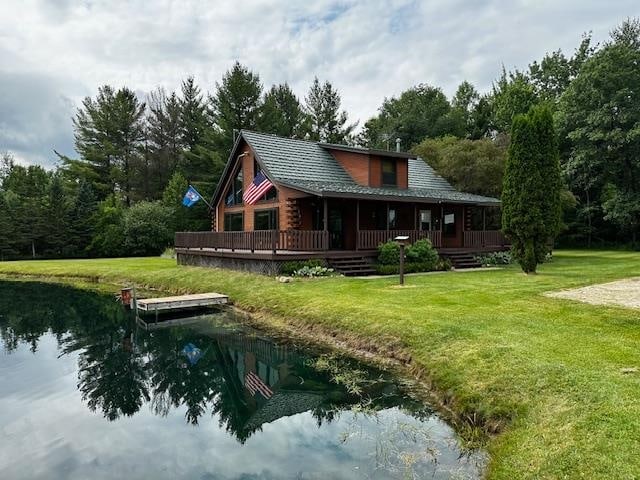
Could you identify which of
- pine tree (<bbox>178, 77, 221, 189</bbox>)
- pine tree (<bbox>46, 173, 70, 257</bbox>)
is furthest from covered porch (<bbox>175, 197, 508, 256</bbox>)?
pine tree (<bbox>46, 173, 70, 257</bbox>)

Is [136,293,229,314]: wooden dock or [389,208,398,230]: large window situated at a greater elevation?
[389,208,398,230]: large window

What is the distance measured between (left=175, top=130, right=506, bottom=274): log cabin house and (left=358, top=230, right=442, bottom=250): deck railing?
4cm

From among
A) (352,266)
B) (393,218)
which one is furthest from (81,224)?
(352,266)

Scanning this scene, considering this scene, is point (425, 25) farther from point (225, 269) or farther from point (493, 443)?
point (493, 443)

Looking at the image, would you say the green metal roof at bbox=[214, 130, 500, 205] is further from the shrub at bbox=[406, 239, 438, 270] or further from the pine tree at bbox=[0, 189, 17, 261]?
the pine tree at bbox=[0, 189, 17, 261]

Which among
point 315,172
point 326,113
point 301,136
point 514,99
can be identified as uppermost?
point 326,113

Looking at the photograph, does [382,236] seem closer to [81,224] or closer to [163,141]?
[81,224]

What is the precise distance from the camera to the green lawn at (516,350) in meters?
4.26

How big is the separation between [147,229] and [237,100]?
574 inches

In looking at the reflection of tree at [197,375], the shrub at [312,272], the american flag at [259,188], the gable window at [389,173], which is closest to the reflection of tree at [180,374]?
the reflection of tree at [197,375]

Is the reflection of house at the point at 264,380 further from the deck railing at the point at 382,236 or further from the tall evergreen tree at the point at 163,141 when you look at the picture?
the tall evergreen tree at the point at 163,141

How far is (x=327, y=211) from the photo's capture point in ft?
57.8

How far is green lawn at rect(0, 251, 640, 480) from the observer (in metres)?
4.26

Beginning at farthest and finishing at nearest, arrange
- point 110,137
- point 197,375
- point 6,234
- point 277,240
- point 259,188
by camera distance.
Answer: point 110,137 → point 6,234 → point 259,188 → point 277,240 → point 197,375
